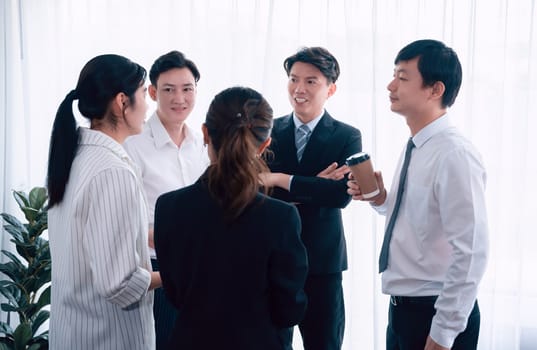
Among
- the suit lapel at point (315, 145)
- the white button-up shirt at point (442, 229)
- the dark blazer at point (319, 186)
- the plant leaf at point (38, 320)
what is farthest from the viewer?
the plant leaf at point (38, 320)

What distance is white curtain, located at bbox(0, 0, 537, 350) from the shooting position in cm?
256

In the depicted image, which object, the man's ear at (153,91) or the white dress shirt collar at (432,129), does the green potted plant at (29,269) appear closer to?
the man's ear at (153,91)

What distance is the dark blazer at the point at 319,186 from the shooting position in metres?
2.01

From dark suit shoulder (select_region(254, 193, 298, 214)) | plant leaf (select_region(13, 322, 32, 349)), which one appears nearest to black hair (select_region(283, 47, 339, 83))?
dark suit shoulder (select_region(254, 193, 298, 214))

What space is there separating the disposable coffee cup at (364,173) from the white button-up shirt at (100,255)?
732 mm

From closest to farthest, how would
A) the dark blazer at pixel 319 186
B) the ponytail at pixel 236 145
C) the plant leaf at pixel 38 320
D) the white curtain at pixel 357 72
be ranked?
the ponytail at pixel 236 145, the dark blazer at pixel 319 186, the white curtain at pixel 357 72, the plant leaf at pixel 38 320

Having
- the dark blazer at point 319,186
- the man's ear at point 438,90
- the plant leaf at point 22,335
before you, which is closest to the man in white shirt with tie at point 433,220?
the man's ear at point 438,90

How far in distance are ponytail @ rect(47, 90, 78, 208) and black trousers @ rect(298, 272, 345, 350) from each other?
1020mm

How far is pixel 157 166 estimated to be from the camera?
82.8 inches

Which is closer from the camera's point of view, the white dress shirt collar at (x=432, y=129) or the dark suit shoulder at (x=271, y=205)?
the dark suit shoulder at (x=271, y=205)

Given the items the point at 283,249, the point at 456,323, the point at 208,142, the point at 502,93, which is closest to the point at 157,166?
the point at 208,142

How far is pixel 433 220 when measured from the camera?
1.63m

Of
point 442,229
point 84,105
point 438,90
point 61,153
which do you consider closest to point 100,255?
point 61,153

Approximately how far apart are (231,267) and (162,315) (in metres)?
0.96
